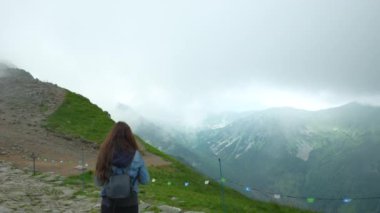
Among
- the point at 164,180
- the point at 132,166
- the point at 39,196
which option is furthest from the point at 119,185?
the point at 164,180

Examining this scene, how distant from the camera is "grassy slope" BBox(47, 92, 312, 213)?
65.3 ft

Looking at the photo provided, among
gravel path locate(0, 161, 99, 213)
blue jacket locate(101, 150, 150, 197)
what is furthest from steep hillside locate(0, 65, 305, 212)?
blue jacket locate(101, 150, 150, 197)

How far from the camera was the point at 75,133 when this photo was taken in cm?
4547

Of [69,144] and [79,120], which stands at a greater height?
[79,120]

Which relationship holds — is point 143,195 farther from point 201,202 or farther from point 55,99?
point 55,99

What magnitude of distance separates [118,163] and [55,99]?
4932 cm

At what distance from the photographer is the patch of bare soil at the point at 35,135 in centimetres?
3447

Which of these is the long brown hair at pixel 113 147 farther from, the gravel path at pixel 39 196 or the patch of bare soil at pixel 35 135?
the patch of bare soil at pixel 35 135

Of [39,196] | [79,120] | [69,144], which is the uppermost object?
[79,120]

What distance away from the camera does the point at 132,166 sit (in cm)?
998

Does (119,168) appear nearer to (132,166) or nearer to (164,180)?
(132,166)

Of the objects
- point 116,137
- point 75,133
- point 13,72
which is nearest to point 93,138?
point 75,133

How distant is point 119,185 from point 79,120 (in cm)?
4318

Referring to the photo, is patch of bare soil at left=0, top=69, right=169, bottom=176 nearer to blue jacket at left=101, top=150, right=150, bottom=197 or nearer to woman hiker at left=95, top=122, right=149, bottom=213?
woman hiker at left=95, top=122, right=149, bottom=213
